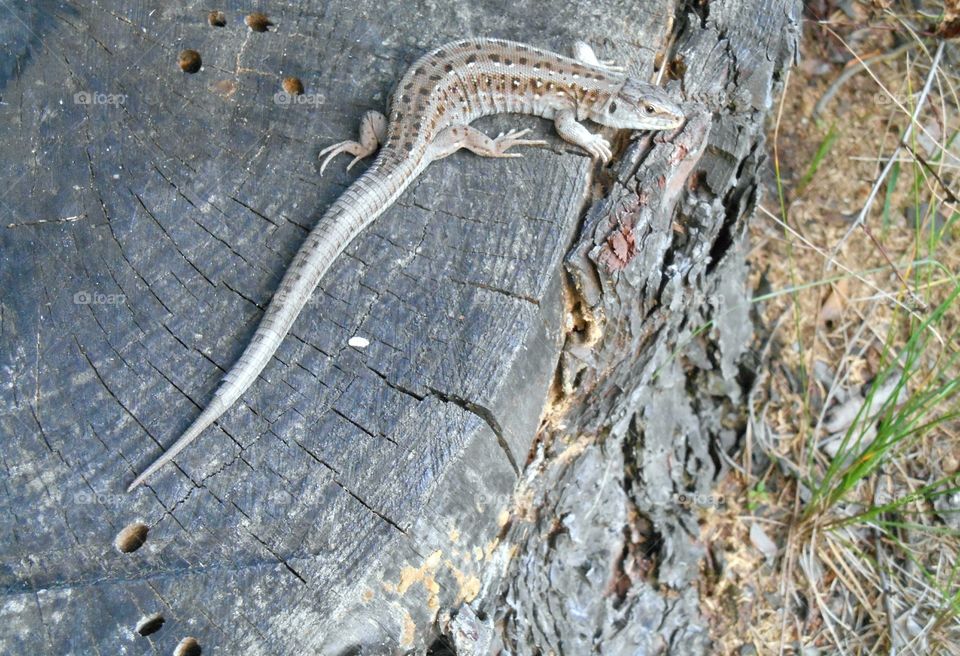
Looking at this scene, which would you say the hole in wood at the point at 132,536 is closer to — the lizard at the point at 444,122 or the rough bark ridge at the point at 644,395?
the lizard at the point at 444,122

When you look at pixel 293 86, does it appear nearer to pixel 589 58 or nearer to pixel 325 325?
pixel 325 325

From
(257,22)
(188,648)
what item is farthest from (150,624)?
(257,22)

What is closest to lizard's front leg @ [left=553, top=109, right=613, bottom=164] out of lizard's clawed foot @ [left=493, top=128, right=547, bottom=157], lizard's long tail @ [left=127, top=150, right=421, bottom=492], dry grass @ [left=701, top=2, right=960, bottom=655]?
lizard's clawed foot @ [left=493, top=128, right=547, bottom=157]

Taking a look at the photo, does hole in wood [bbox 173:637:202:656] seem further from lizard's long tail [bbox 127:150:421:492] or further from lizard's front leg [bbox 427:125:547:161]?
lizard's front leg [bbox 427:125:547:161]

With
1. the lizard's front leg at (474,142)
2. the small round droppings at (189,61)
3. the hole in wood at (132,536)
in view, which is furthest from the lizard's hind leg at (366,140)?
the hole in wood at (132,536)

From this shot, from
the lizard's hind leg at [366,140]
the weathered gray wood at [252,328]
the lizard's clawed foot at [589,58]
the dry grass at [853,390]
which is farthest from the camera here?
the dry grass at [853,390]

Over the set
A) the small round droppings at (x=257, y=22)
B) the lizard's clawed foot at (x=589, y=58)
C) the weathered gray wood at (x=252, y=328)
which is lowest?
the weathered gray wood at (x=252, y=328)
